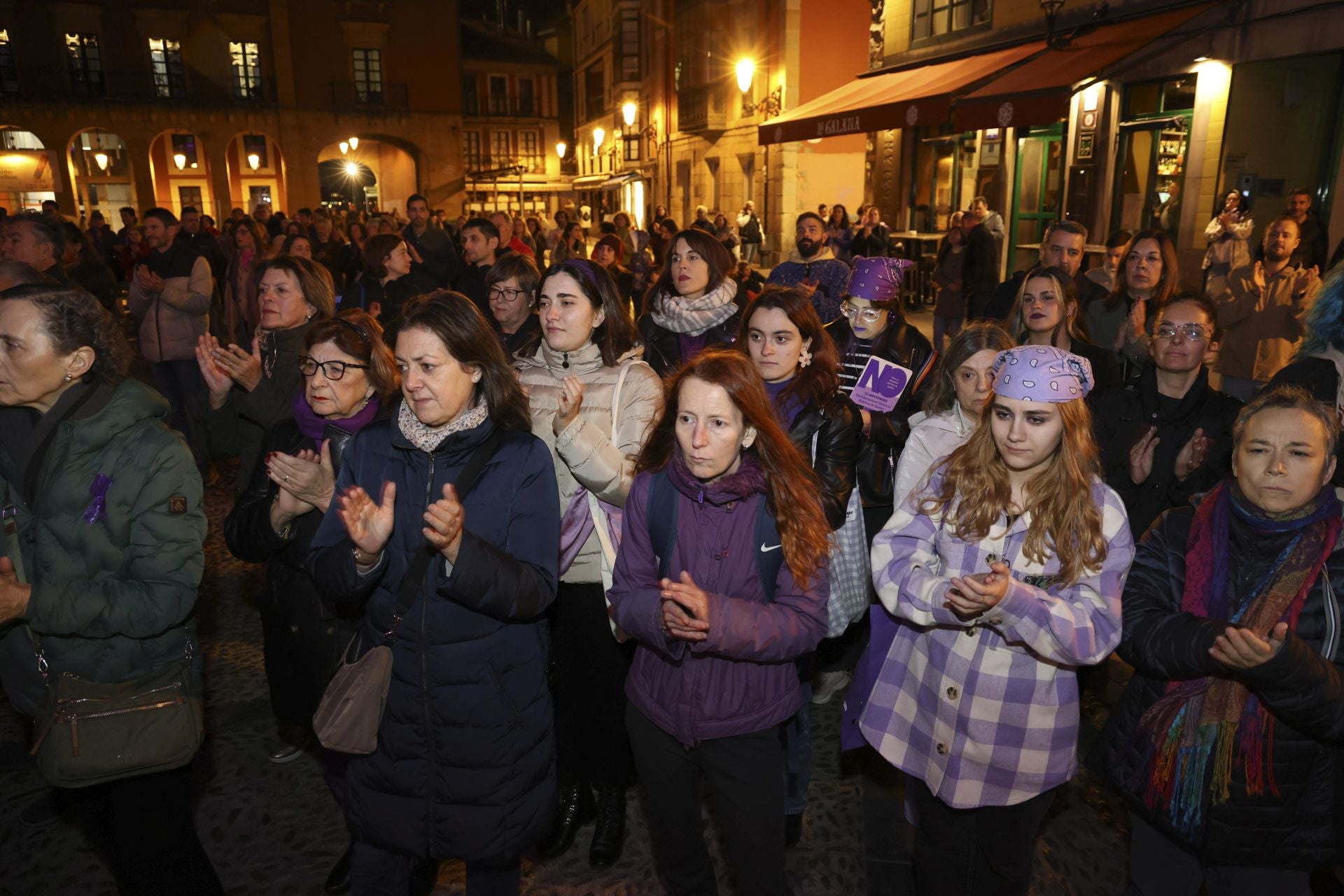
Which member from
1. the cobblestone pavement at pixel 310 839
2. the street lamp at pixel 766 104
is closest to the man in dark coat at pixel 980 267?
the cobblestone pavement at pixel 310 839

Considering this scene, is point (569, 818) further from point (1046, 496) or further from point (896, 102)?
point (896, 102)

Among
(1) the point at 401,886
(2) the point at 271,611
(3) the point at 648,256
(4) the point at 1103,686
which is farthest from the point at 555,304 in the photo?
(3) the point at 648,256

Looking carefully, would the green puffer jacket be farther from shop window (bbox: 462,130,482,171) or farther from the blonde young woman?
shop window (bbox: 462,130,482,171)

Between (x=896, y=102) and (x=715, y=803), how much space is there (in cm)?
→ 1234

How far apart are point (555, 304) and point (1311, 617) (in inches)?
101

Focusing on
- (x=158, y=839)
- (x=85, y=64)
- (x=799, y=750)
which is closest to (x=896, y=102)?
(x=799, y=750)

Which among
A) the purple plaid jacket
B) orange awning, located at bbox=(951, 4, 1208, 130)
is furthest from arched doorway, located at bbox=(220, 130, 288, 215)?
the purple plaid jacket

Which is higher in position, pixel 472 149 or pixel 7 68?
pixel 7 68

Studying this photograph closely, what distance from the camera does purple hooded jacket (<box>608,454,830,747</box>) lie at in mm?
2377

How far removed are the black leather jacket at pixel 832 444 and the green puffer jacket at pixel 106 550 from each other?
1975 mm

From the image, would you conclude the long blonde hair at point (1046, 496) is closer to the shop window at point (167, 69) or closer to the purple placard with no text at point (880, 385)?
the purple placard with no text at point (880, 385)

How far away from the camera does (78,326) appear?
2473 mm

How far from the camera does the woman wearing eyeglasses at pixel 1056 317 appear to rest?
4.44 meters

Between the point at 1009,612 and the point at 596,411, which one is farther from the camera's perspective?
the point at 596,411
